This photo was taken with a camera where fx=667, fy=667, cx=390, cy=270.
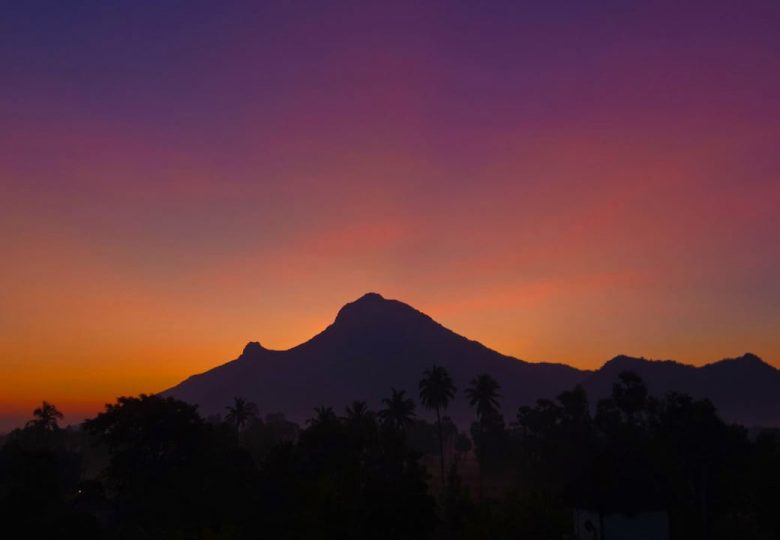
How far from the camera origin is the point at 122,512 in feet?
182

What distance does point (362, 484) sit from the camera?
147 ft

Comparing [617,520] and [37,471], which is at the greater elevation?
→ [37,471]

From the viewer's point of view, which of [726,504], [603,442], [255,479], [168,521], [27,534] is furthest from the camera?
[603,442]

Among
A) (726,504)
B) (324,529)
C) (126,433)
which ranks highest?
(126,433)

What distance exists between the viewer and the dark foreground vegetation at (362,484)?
117 feet

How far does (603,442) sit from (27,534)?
239 ft

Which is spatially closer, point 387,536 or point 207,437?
point 387,536

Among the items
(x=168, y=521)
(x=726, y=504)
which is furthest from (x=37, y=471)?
(x=726, y=504)

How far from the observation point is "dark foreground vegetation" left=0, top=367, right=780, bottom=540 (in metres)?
35.5

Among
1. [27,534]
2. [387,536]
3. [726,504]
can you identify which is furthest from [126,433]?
[726,504]

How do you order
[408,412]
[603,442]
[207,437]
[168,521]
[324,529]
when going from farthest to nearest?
[408,412] → [603,442] → [207,437] → [168,521] → [324,529]

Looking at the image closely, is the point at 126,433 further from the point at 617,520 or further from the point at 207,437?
the point at 617,520

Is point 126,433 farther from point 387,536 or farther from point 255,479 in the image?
point 387,536

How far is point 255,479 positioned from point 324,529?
77.8 ft
